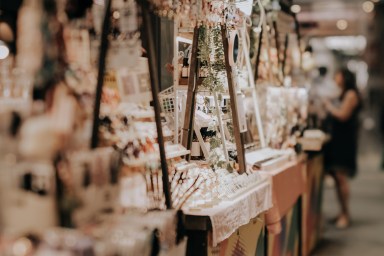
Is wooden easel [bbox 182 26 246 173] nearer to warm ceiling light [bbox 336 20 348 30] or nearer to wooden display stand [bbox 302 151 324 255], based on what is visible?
wooden display stand [bbox 302 151 324 255]

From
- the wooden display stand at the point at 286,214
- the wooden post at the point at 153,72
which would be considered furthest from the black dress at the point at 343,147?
the wooden post at the point at 153,72

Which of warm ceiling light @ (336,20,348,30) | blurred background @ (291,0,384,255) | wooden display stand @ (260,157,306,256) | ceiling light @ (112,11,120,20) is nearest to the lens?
ceiling light @ (112,11,120,20)

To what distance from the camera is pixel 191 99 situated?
12.0ft

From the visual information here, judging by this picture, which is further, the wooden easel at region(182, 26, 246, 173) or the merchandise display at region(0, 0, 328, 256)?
the wooden easel at region(182, 26, 246, 173)

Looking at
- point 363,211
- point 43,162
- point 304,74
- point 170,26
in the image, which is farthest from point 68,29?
point 363,211

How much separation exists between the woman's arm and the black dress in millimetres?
55

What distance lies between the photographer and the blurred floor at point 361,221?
688 cm

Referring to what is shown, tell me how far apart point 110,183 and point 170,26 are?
7.00 ft

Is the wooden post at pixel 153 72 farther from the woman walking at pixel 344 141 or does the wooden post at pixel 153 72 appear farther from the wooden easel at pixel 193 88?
the woman walking at pixel 344 141

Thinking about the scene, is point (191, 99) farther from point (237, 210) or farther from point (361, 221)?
point (361, 221)

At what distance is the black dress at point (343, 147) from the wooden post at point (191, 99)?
4506mm

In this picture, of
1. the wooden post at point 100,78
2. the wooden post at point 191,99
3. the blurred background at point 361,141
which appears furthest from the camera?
the blurred background at point 361,141

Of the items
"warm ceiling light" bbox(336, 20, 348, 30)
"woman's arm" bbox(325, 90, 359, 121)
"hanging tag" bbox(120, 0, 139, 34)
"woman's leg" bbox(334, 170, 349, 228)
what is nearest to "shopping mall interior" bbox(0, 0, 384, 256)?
"hanging tag" bbox(120, 0, 139, 34)

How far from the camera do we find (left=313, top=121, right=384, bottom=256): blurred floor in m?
6.88
